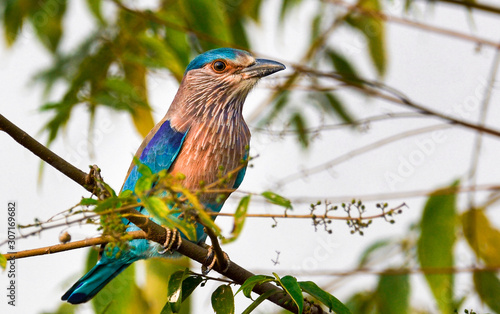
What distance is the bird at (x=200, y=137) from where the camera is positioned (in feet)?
12.0

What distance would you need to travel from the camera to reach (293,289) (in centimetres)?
237

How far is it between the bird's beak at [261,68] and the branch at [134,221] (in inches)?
57.2

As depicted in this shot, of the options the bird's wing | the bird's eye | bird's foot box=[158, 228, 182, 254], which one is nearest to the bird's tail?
the bird's wing

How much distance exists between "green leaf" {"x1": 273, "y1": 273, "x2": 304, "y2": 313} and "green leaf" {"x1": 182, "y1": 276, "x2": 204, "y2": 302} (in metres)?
0.45

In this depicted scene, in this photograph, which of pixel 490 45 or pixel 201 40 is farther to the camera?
pixel 201 40

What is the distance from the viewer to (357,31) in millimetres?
5090

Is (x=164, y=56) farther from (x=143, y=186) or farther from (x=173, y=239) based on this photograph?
(x=143, y=186)

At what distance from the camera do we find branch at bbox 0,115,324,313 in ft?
7.31

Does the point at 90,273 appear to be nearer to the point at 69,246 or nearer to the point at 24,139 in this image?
the point at 69,246

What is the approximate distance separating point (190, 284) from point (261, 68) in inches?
68.8

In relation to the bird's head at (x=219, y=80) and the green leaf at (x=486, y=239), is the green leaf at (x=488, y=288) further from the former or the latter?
the bird's head at (x=219, y=80)

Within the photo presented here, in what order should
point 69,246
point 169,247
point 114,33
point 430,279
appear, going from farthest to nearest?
point 114,33, point 430,279, point 169,247, point 69,246

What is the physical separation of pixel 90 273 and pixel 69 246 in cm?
145

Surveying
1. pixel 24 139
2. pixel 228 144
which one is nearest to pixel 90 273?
pixel 228 144
